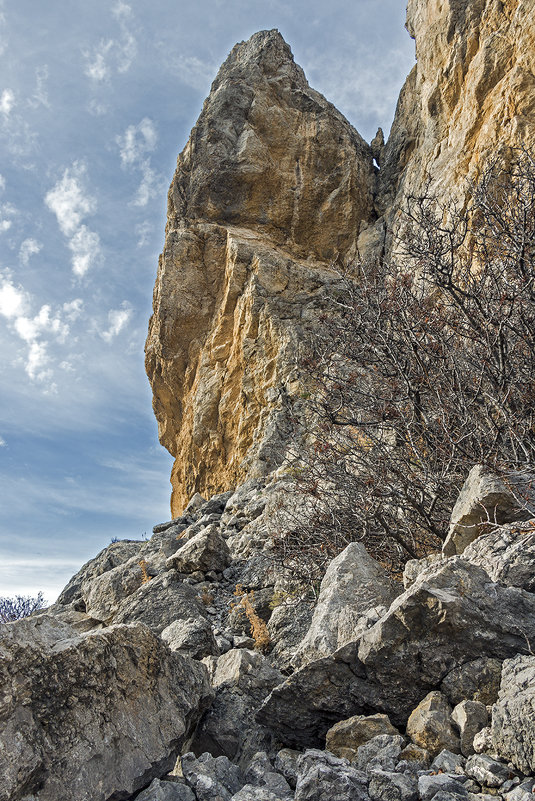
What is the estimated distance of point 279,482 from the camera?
9.62 meters

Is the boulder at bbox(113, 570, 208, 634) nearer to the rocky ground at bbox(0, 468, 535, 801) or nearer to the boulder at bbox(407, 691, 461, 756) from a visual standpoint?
the rocky ground at bbox(0, 468, 535, 801)

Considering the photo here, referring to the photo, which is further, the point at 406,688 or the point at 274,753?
the point at 274,753

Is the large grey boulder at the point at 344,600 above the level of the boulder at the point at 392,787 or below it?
above

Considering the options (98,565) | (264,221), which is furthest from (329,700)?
(264,221)

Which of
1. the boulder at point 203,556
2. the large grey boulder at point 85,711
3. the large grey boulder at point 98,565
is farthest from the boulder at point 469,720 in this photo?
the large grey boulder at point 98,565

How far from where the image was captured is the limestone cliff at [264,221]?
13.9 m

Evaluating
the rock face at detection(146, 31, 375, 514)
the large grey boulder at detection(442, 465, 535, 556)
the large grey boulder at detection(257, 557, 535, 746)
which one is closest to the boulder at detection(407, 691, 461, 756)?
the large grey boulder at detection(257, 557, 535, 746)

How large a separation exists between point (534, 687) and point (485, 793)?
1.41ft

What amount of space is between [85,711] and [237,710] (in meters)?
1.03

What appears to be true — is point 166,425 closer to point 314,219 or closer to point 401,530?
point 314,219

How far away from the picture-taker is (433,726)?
225cm

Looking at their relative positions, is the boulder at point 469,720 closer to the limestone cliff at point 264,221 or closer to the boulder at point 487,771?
the boulder at point 487,771

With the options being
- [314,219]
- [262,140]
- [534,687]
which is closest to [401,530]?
[534,687]

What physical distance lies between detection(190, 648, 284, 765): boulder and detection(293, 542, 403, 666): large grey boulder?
328 millimetres
